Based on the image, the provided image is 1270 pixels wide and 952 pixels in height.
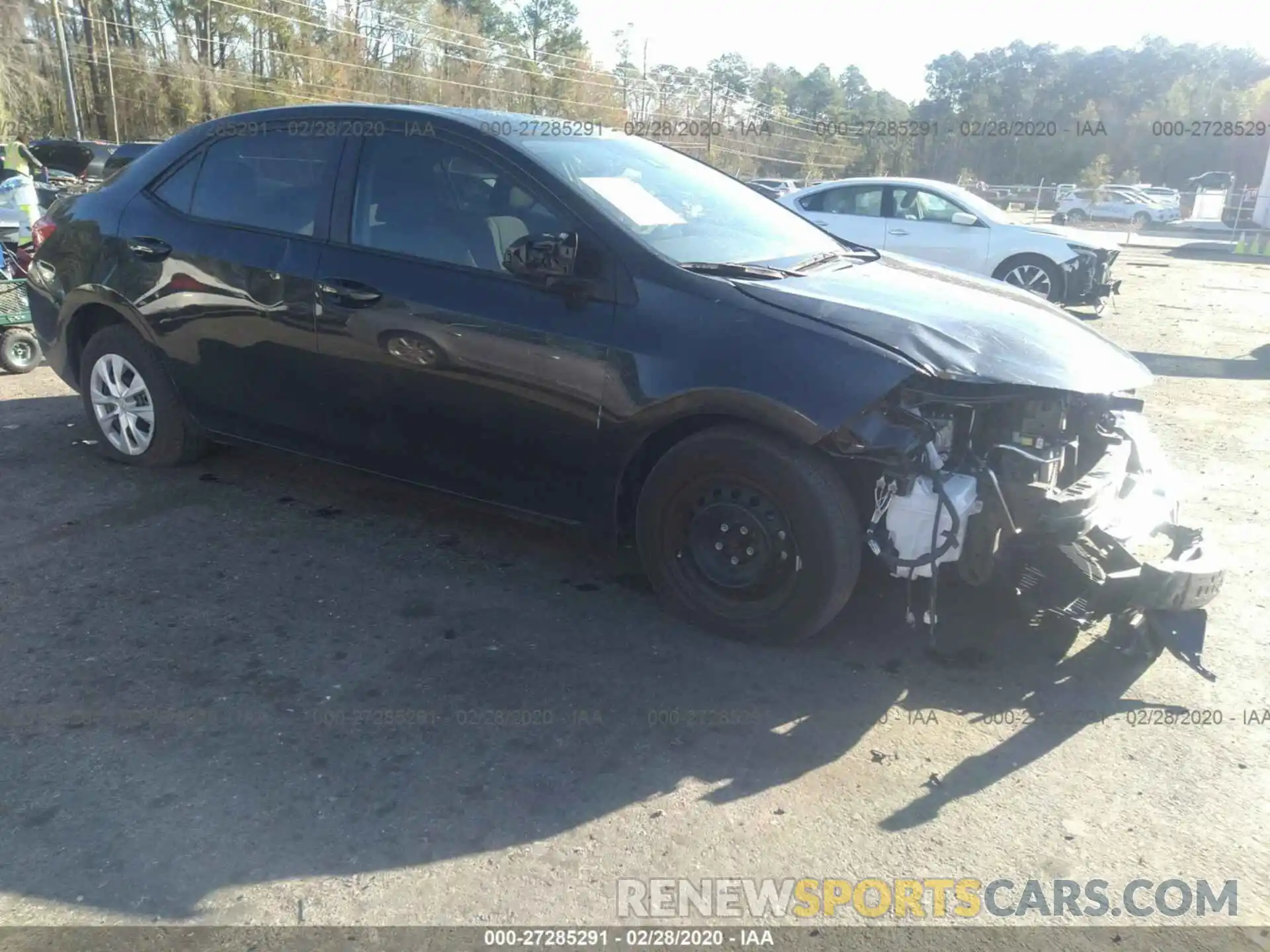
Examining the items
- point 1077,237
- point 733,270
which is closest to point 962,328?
point 733,270

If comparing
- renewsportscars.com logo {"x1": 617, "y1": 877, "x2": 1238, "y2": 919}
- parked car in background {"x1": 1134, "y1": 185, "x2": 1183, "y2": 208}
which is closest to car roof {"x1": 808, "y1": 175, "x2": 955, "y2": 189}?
renewsportscars.com logo {"x1": 617, "y1": 877, "x2": 1238, "y2": 919}

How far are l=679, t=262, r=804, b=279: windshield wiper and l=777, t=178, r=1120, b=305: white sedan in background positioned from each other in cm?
796

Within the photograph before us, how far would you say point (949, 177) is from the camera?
232 ft

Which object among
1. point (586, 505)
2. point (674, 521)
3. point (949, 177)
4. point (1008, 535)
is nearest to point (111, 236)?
point (586, 505)

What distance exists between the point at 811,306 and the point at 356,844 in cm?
224

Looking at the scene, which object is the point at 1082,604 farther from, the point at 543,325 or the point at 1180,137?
the point at 1180,137

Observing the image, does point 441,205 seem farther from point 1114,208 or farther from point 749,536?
point 1114,208

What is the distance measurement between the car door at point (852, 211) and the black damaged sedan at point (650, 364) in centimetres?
804

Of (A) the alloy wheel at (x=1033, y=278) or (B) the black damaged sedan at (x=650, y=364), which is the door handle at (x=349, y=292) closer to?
(B) the black damaged sedan at (x=650, y=364)

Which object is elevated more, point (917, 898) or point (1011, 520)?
point (1011, 520)

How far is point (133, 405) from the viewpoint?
5.22 m

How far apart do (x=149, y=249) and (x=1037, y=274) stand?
10.00 m

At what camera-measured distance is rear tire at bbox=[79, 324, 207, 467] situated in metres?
5.07

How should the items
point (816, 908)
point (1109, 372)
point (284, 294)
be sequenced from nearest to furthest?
point (816, 908) → point (1109, 372) → point (284, 294)
